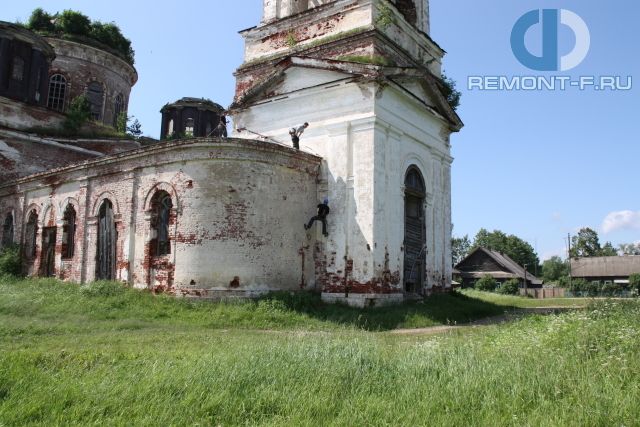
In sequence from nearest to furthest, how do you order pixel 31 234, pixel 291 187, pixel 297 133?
1. pixel 291 187
2. pixel 297 133
3. pixel 31 234

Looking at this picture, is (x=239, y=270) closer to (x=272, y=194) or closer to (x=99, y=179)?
(x=272, y=194)

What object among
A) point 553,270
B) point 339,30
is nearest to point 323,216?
point 339,30

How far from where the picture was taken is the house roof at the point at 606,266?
146ft

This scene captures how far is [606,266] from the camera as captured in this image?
151ft

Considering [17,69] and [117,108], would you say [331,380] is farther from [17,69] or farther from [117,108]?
[117,108]

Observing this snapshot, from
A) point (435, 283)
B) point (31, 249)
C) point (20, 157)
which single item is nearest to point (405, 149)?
point (435, 283)

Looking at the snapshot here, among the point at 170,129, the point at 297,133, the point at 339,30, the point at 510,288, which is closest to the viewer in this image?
the point at 297,133

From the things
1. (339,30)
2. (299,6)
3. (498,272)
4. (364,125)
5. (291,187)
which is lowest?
(498,272)

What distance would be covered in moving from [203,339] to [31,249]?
12914 mm

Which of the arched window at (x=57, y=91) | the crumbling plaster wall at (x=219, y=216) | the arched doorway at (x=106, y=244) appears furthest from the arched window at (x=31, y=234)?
the arched window at (x=57, y=91)

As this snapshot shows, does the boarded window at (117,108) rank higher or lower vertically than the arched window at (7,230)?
higher

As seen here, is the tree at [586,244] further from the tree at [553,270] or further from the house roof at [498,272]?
the house roof at [498,272]

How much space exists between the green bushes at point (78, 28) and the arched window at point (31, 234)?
11801 mm

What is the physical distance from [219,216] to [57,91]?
697 inches
